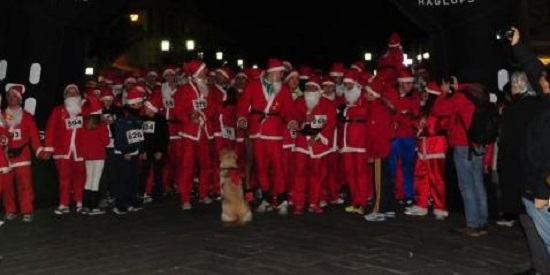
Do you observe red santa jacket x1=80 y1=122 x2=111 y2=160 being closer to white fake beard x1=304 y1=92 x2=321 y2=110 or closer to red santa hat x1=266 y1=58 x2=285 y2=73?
red santa hat x1=266 y1=58 x2=285 y2=73

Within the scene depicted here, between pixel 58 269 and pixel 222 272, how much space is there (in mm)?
1821

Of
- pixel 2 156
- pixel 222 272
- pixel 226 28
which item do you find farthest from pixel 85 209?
pixel 226 28

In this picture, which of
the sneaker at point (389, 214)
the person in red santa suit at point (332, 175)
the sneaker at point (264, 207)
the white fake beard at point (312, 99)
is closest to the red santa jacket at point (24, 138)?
the sneaker at point (264, 207)

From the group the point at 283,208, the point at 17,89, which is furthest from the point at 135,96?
the point at 283,208

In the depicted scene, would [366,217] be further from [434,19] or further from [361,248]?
[434,19]

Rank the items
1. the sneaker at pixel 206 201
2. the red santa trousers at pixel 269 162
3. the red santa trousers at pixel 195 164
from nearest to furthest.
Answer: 1. the red santa trousers at pixel 269 162
2. the red santa trousers at pixel 195 164
3. the sneaker at pixel 206 201

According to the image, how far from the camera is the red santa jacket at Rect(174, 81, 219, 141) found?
12.0 m

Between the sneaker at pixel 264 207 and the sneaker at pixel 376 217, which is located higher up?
the sneaker at pixel 264 207

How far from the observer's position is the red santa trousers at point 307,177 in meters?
11.2

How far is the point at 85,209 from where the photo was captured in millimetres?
11695

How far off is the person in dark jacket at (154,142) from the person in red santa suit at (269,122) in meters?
1.45

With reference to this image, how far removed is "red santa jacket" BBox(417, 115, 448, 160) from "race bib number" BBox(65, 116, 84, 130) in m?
5.49

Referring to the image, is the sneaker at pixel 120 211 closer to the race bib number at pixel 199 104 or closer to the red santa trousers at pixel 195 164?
the red santa trousers at pixel 195 164

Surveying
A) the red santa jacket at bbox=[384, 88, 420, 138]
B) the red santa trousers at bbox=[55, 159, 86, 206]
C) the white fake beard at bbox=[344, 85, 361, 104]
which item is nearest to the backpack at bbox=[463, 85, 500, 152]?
the red santa jacket at bbox=[384, 88, 420, 138]
